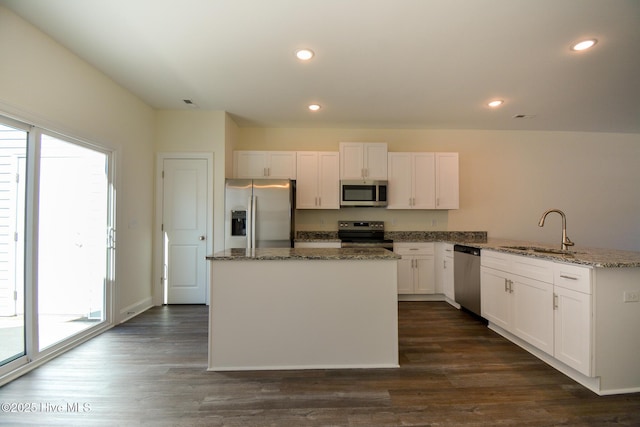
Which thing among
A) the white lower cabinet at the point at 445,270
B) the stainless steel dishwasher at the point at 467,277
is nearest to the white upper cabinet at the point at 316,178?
the white lower cabinet at the point at 445,270

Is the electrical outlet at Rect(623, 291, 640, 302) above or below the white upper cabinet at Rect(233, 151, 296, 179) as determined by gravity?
below

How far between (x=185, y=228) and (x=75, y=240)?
45.5 inches

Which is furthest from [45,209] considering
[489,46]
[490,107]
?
[490,107]

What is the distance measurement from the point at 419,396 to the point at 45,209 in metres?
3.48

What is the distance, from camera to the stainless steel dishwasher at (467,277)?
3.28 m

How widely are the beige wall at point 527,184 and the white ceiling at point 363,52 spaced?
2.64 ft

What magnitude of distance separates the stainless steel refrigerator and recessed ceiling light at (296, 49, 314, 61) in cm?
167

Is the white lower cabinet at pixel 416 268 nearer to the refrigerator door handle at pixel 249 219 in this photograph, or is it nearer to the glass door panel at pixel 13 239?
the refrigerator door handle at pixel 249 219

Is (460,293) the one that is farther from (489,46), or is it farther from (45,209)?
(45,209)

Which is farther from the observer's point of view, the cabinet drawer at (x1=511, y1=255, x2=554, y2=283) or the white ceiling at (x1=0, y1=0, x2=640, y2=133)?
the cabinet drawer at (x1=511, y1=255, x2=554, y2=283)

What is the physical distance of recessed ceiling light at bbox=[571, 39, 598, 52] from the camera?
7.26 ft

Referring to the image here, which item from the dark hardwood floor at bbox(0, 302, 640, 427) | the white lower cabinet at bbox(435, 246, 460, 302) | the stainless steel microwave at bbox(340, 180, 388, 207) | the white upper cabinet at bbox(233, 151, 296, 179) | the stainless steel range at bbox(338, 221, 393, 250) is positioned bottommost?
the dark hardwood floor at bbox(0, 302, 640, 427)

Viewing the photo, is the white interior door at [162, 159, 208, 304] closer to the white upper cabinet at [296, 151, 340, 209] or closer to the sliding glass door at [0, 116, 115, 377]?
the sliding glass door at [0, 116, 115, 377]

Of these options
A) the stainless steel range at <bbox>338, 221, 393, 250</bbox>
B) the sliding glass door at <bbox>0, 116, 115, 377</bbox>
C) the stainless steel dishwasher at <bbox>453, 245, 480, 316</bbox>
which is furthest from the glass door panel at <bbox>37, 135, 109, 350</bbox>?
the stainless steel dishwasher at <bbox>453, 245, 480, 316</bbox>
